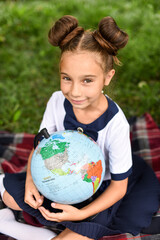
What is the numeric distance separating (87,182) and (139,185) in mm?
958

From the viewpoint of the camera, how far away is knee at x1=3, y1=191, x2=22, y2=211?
2.37 metres

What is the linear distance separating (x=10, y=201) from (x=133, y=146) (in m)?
1.56

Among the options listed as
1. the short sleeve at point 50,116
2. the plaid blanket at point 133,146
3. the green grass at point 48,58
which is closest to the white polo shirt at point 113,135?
the short sleeve at point 50,116

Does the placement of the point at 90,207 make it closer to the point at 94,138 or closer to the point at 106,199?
the point at 106,199

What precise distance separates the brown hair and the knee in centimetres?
133

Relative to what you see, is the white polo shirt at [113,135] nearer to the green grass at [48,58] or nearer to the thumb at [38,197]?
the thumb at [38,197]

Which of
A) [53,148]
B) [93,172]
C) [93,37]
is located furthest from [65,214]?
[93,37]

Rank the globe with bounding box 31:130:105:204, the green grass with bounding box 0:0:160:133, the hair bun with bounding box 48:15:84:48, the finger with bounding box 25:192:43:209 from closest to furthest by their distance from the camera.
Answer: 1. the globe with bounding box 31:130:105:204
2. the hair bun with bounding box 48:15:84:48
3. the finger with bounding box 25:192:43:209
4. the green grass with bounding box 0:0:160:133

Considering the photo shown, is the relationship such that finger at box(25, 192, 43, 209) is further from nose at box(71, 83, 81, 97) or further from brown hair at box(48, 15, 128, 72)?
brown hair at box(48, 15, 128, 72)

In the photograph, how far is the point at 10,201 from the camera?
2398 millimetres

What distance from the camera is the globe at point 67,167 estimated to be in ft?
5.87

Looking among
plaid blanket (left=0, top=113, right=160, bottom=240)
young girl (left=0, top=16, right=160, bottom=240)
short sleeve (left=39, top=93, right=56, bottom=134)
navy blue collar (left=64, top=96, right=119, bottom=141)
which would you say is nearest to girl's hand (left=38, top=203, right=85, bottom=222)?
young girl (left=0, top=16, right=160, bottom=240)

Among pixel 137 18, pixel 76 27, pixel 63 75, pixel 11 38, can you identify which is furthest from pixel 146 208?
Answer: pixel 11 38

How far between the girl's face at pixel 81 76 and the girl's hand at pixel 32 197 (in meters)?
0.78
